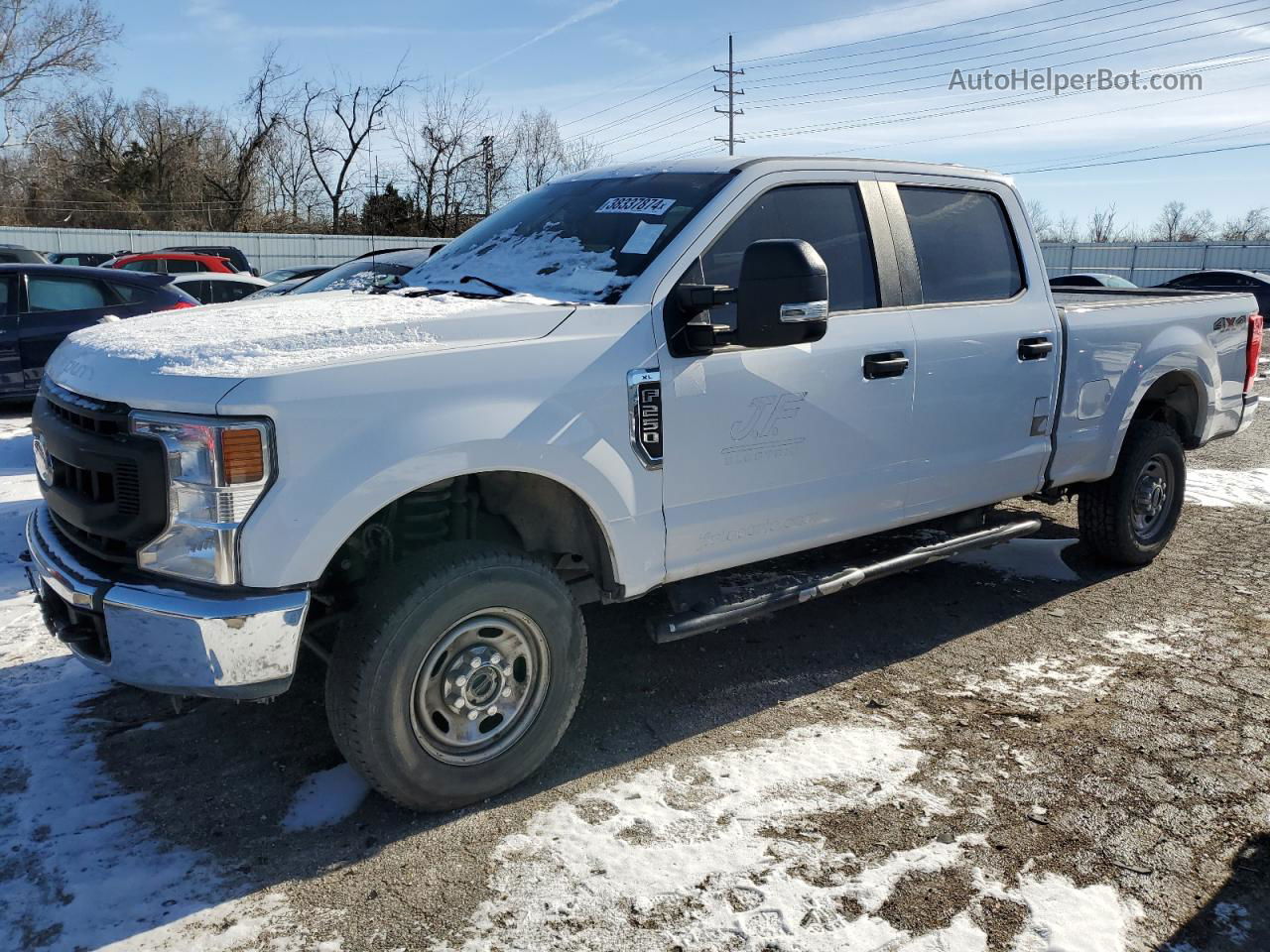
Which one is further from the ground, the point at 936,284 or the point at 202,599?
the point at 936,284

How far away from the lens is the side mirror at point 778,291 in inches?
129

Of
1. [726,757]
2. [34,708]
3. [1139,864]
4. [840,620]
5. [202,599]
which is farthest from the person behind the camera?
[840,620]

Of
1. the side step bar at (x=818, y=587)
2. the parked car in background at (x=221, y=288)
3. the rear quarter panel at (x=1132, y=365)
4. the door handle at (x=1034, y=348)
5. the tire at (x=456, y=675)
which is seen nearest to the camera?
the tire at (x=456, y=675)

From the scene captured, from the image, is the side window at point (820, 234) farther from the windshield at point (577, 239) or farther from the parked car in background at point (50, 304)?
the parked car in background at point (50, 304)

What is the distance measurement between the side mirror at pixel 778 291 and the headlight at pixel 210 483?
5.13 feet

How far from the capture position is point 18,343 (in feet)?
32.5

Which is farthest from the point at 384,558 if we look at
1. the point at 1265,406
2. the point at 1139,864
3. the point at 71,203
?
the point at 71,203

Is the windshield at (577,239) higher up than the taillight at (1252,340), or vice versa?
the windshield at (577,239)

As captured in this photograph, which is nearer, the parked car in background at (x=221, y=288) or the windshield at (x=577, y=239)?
the windshield at (x=577, y=239)

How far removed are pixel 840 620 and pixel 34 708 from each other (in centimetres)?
349

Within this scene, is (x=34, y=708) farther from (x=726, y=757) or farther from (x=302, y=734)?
(x=726, y=757)

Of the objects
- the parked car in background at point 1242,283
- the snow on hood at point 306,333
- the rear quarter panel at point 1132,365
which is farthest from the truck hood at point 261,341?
the parked car in background at point 1242,283

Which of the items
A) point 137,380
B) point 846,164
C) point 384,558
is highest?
point 846,164

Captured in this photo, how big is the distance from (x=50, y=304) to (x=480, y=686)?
9.19m
